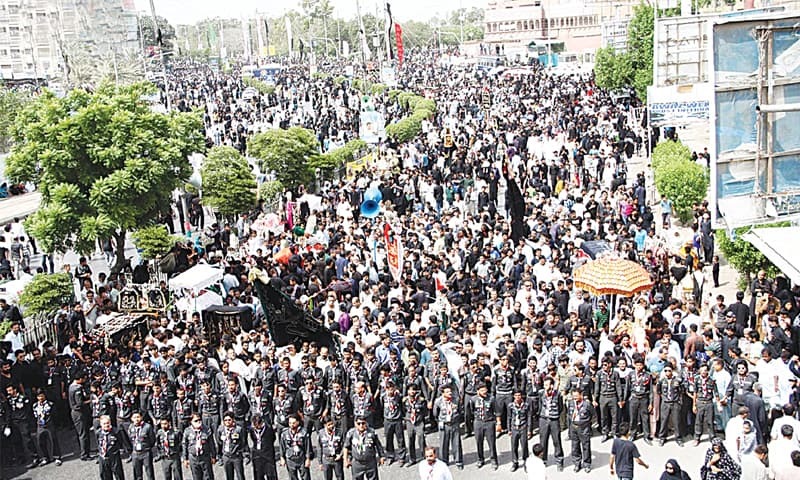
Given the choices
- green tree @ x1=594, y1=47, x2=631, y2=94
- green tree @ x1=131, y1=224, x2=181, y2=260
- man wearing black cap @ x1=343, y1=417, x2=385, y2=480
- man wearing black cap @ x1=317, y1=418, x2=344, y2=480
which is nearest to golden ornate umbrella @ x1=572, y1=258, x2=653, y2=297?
man wearing black cap @ x1=343, y1=417, x2=385, y2=480

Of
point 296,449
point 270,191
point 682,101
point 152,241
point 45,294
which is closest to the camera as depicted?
point 296,449

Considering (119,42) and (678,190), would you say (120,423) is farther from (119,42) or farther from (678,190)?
(119,42)

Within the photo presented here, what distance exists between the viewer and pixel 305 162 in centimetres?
2675

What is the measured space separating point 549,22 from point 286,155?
8234 centimetres

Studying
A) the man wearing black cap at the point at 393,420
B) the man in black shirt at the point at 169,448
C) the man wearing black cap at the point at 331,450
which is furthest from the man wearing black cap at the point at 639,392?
the man in black shirt at the point at 169,448

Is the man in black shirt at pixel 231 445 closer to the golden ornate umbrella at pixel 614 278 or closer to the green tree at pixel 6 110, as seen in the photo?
the golden ornate umbrella at pixel 614 278

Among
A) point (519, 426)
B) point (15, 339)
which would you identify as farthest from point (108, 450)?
point (519, 426)

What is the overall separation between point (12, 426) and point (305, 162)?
16.2m

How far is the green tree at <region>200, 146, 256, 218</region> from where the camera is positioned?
72.2 ft

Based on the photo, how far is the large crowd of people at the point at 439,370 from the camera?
10031mm

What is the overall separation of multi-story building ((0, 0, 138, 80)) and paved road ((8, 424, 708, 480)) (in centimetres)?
3885

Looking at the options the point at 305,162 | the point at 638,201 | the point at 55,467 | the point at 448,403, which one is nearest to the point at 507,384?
the point at 448,403

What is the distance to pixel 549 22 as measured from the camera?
10250 cm

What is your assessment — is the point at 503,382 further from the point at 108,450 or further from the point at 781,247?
the point at 108,450
